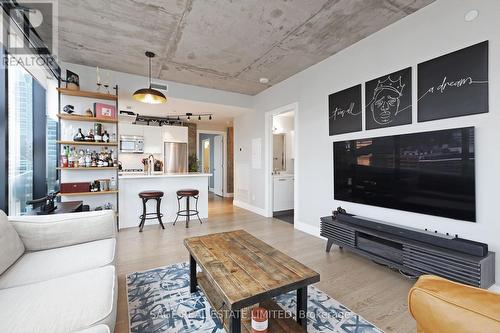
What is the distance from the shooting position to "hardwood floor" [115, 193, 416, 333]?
1.87 metres

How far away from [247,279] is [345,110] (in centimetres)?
283

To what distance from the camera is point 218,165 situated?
8859 mm

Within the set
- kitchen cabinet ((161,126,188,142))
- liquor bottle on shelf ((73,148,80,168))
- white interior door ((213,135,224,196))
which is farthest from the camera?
white interior door ((213,135,224,196))

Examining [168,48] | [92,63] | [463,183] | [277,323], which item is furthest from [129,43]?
[463,183]

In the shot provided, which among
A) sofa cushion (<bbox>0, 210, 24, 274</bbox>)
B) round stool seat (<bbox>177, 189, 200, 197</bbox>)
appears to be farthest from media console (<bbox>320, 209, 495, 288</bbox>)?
sofa cushion (<bbox>0, 210, 24, 274</bbox>)

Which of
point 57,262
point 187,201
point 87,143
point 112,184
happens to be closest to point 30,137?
point 87,143

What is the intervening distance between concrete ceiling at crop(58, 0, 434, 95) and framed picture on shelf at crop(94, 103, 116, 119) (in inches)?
28.4

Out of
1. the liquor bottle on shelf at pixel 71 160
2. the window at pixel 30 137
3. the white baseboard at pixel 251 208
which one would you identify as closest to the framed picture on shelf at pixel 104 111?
the window at pixel 30 137

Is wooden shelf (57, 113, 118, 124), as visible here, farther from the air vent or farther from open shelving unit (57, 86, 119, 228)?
the air vent

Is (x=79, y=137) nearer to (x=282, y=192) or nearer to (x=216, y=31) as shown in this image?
(x=216, y=31)

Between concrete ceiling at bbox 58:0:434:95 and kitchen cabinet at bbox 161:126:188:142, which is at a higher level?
concrete ceiling at bbox 58:0:434:95

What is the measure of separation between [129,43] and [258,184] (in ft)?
12.4

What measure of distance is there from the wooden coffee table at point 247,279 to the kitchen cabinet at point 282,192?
131 inches

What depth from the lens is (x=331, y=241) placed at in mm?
3049
